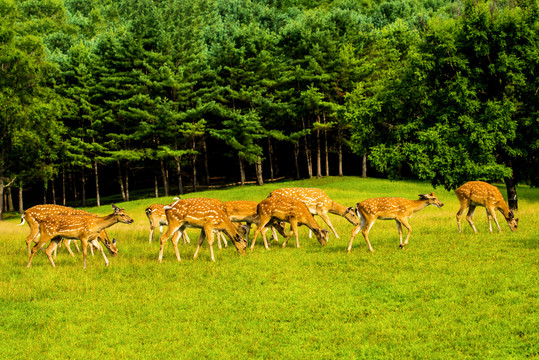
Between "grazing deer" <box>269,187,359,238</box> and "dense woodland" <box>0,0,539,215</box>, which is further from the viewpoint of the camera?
"dense woodland" <box>0,0,539,215</box>

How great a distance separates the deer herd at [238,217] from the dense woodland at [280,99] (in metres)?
6.98

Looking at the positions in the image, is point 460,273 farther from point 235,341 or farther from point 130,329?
point 130,329

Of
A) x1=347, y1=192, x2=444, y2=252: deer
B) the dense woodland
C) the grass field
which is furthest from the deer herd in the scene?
the dense woodland

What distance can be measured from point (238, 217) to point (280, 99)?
1409 inches

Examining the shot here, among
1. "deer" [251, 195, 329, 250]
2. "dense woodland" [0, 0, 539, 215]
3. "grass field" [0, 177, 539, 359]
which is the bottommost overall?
"grass field" [0, 177, 539, 359]

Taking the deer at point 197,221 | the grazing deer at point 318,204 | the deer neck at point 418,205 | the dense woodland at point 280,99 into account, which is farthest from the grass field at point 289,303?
the dense woodland at point 280,99

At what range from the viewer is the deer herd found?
16547 mm

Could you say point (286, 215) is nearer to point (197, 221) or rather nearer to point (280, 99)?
point (197, 221)

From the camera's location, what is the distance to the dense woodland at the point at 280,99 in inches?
1050

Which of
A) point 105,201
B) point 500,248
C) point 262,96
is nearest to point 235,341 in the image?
point 500,248

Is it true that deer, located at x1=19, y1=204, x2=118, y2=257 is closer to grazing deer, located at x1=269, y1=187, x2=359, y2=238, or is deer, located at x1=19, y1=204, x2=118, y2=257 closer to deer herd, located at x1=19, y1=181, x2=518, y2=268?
deer herd, located at x1=19, y1=181, x2=518, y2=268

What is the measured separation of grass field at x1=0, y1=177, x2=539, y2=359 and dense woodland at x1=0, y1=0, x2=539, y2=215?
10246mm

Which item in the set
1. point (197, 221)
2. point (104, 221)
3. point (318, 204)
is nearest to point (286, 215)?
point (318, 204)

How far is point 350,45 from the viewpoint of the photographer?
55.2 metres
